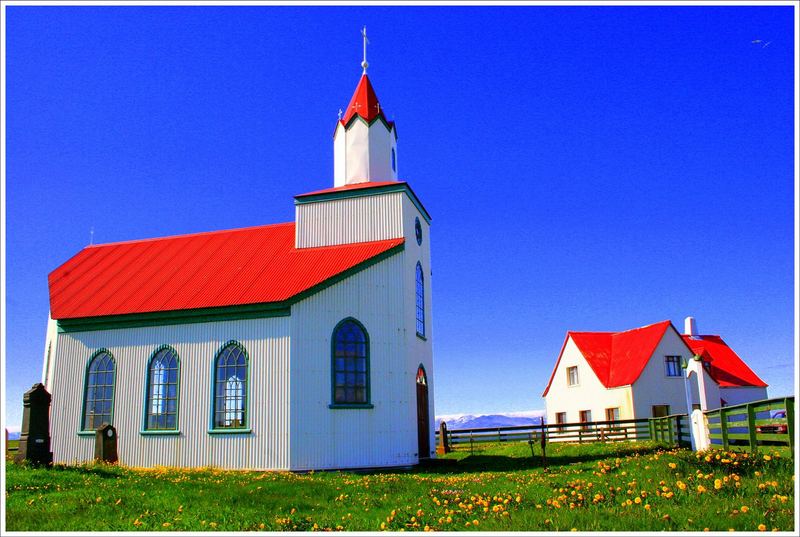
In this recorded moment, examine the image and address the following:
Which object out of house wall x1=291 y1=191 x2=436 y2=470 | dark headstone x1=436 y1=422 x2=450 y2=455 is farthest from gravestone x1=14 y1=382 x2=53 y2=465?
dark headstone x1=436 y1=422 x2=450 y2=455

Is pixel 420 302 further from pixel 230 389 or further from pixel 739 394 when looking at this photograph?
pixel 739 394

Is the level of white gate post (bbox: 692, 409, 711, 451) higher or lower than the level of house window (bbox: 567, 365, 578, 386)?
lower

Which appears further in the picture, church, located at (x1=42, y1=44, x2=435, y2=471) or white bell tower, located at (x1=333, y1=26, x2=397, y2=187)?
white bell tower, located at (x1=333, y1=26, x2=397, y2=187)

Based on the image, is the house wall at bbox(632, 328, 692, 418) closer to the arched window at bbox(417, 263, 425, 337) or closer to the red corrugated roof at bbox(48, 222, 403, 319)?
the arched window at bbox(417, 263, 425, 337)

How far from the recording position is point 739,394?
42312 millimetres

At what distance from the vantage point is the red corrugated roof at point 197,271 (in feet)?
73.8

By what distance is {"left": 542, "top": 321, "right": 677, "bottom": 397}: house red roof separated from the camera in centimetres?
3879

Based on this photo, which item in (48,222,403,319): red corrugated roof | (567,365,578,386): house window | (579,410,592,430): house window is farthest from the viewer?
(567,365,578,386): house window

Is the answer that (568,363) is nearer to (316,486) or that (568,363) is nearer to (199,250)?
(199,250)

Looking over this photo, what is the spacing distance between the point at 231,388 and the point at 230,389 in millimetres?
52

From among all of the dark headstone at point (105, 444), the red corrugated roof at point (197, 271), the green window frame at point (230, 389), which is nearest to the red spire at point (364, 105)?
the red corrugated roof at point (197, 271)

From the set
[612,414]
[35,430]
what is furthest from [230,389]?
[612,414]

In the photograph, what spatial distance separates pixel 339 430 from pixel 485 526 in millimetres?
11756

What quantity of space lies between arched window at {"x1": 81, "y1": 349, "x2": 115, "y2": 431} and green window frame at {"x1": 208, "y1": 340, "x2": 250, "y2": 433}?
4.12 m
